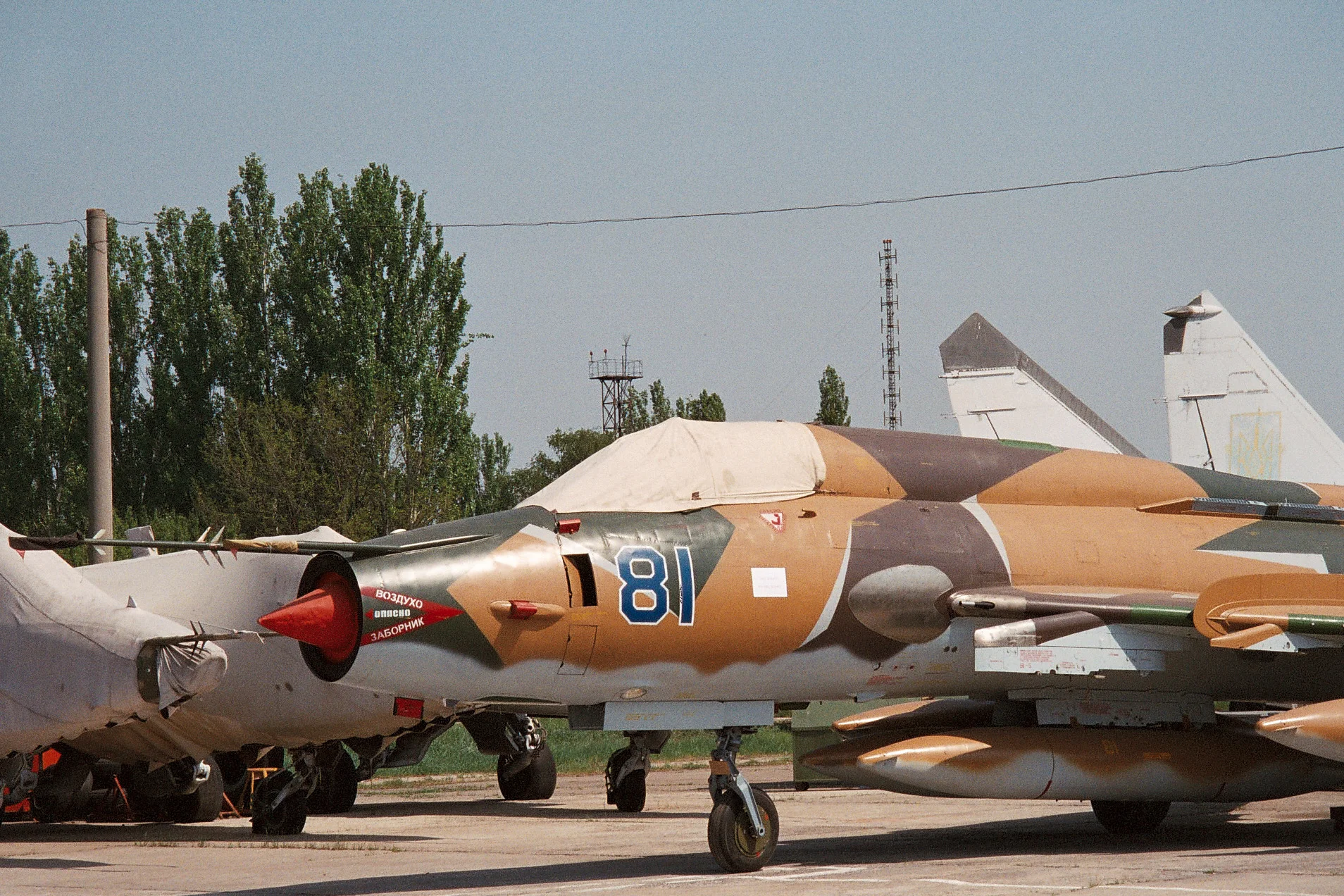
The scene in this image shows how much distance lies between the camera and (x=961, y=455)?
12.3 meters

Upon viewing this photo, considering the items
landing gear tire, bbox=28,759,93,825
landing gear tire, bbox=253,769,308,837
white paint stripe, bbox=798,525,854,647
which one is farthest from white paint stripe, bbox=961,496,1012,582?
landing gear tire, bbox=28,759,93,825

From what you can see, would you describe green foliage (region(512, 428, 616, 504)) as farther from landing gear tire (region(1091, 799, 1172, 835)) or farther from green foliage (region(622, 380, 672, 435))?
landing gear tire (region(1091, 799, 1172, 835))

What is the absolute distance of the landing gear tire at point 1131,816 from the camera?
1355cm

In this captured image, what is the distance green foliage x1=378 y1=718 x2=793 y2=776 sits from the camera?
26.6 m

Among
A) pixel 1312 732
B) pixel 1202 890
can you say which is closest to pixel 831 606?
pixel 1202 890

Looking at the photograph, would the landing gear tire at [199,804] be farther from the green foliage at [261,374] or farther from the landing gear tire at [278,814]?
the green foliage at [261,374]

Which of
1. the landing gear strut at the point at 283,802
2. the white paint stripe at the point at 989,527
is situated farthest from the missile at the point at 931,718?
the landing gear strut at the point at 283,802

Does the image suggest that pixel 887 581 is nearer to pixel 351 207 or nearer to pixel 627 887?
pixel 627 887

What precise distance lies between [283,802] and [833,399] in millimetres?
49620

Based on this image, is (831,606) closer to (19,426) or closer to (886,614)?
(886,614)

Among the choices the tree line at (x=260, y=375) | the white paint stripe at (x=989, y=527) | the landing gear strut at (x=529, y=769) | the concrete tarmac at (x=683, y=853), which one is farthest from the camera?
the tree line at (x=260, y=375)

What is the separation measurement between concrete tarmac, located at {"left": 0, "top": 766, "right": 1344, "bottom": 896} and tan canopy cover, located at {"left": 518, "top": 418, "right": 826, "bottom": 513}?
2526 millimetres

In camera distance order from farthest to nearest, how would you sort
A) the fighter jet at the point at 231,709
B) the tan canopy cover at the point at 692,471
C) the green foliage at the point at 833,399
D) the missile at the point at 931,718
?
the green foliage at the point at 833,399, the fighter jet at the point at 231,709, the missile at the point at 931,718, the tan canopy cover at the point at 692,471

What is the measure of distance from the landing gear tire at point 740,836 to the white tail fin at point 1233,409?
858 centimetres
